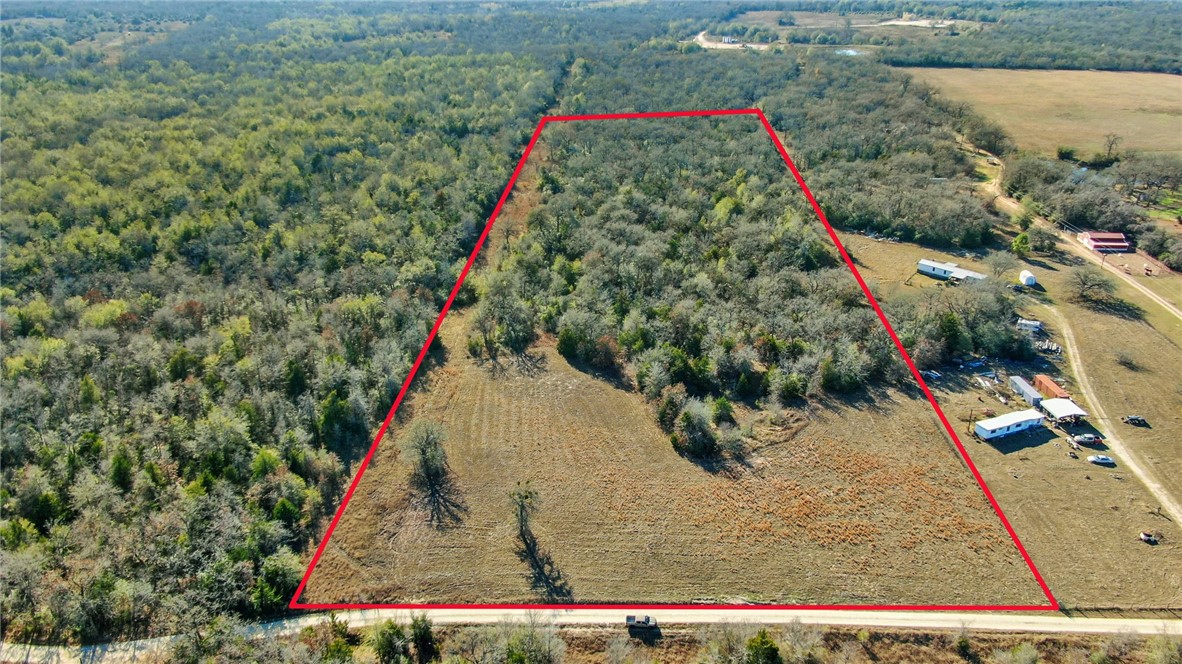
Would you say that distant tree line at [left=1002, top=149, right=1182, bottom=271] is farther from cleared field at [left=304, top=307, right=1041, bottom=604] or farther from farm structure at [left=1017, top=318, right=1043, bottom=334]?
cleared field at [left=304, top=307, right=1041, bottom=604]

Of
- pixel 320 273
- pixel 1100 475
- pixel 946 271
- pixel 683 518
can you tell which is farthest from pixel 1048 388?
pixel 320 273

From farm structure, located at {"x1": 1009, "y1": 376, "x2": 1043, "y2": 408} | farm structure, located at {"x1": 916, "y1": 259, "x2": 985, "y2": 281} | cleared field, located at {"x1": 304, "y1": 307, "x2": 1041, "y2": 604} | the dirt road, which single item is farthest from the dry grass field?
farm structure, located at {"x1": 916, "y1": 259, "x2": 985, "y2": 281}

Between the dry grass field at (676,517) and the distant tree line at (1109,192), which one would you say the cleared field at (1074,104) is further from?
the dry grass field at (676,517)

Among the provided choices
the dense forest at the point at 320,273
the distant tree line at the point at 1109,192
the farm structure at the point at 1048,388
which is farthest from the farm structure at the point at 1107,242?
the farm structure at the point at 1048,388

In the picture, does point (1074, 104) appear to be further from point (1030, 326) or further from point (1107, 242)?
point (1030, 326)

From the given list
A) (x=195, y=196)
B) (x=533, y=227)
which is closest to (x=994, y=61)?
(x=533, y=227)
